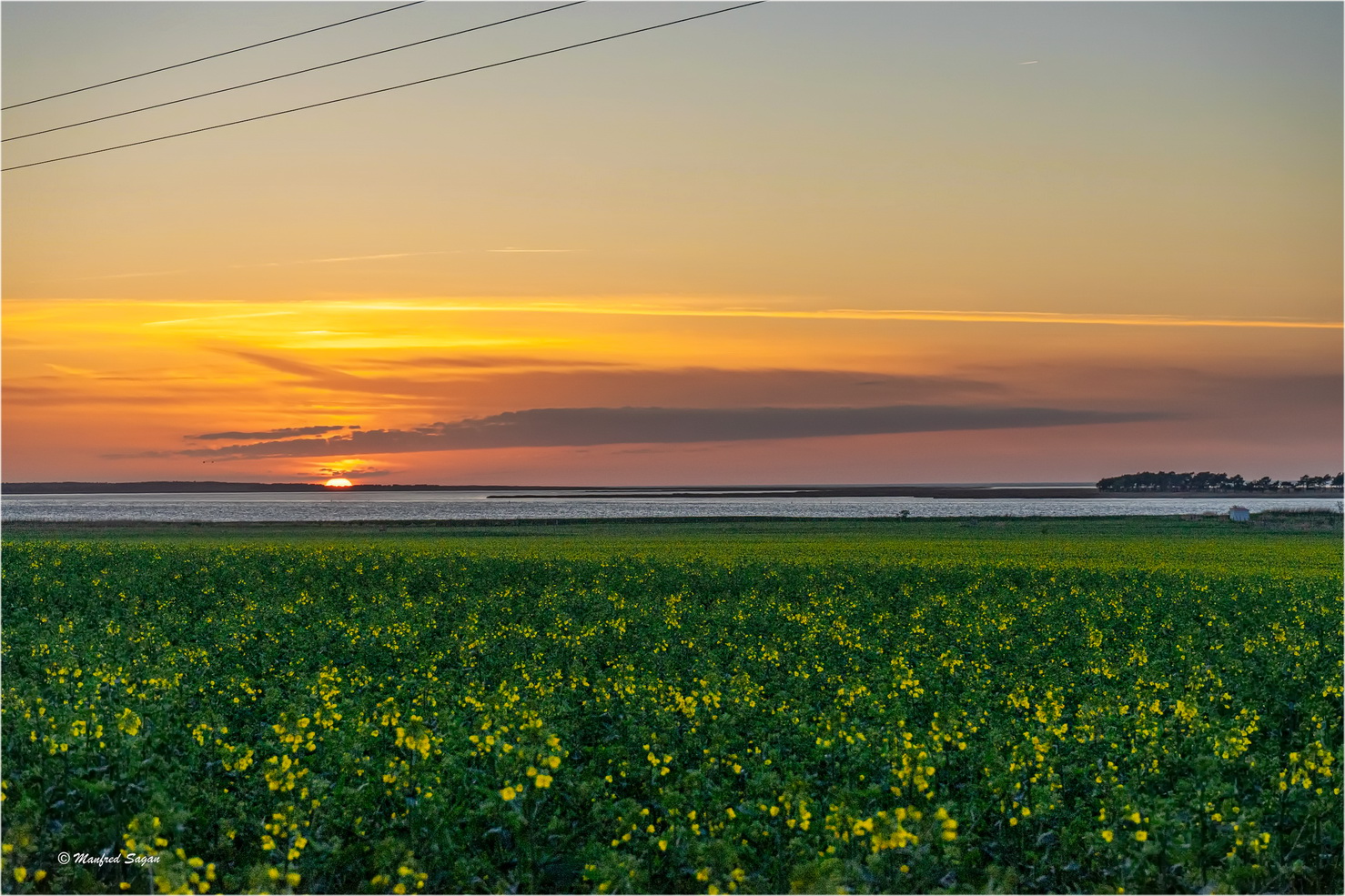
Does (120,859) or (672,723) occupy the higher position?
(672,723)

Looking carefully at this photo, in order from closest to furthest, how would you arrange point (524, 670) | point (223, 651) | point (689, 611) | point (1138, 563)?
1. point (524, 670)
2. point (223, 651)
3. point (689, 611)
4. point (1138, 563)

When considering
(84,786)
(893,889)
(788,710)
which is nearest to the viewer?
(893,889)

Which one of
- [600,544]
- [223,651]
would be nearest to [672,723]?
[223,651]

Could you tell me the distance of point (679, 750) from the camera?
1110cm

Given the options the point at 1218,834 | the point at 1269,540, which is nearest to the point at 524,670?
the point at 1218,834

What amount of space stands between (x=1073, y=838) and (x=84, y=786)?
951 cm

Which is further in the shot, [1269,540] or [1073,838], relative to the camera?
[1269,540]

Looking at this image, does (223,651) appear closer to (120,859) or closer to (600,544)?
(120,859)

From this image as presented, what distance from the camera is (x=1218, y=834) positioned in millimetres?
9414

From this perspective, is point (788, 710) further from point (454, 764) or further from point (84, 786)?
point (84, 786)

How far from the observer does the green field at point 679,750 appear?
8742 millimetres

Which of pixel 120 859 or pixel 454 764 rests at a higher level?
pixel 454 764

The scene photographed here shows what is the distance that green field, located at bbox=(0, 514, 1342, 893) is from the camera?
28.7 feet

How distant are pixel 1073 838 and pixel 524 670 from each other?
8262 mm
